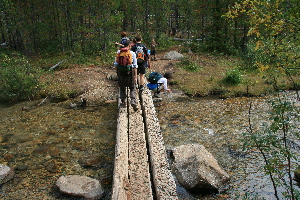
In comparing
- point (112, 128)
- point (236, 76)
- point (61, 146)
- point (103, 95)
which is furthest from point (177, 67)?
point (61, 146)

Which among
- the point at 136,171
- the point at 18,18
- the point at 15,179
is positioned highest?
the point at 18,18

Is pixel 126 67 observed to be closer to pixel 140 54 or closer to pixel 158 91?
pixel 140 54

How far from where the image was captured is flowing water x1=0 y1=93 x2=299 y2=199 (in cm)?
660

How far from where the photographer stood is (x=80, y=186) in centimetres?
609

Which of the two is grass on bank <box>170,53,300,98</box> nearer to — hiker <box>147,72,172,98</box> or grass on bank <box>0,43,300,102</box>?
grass on bank <box>0,43,300,102</box>

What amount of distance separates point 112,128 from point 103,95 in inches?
144

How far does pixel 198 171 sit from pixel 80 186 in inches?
112

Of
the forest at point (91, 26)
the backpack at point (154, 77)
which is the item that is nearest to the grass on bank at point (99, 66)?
the forest at point (91, 26)

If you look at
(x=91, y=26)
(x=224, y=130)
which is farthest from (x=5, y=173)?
(x=91, y=26)

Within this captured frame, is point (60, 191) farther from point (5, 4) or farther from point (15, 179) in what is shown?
point (5, 4)

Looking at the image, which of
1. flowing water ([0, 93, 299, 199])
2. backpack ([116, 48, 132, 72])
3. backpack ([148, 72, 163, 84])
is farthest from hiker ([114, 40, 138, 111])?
backpack ([148, 72, 163, 84])

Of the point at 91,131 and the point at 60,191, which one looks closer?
the point at 60,191

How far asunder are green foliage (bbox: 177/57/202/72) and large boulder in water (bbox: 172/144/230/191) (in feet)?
36.1

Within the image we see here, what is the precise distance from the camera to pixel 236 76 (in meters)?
14.8
